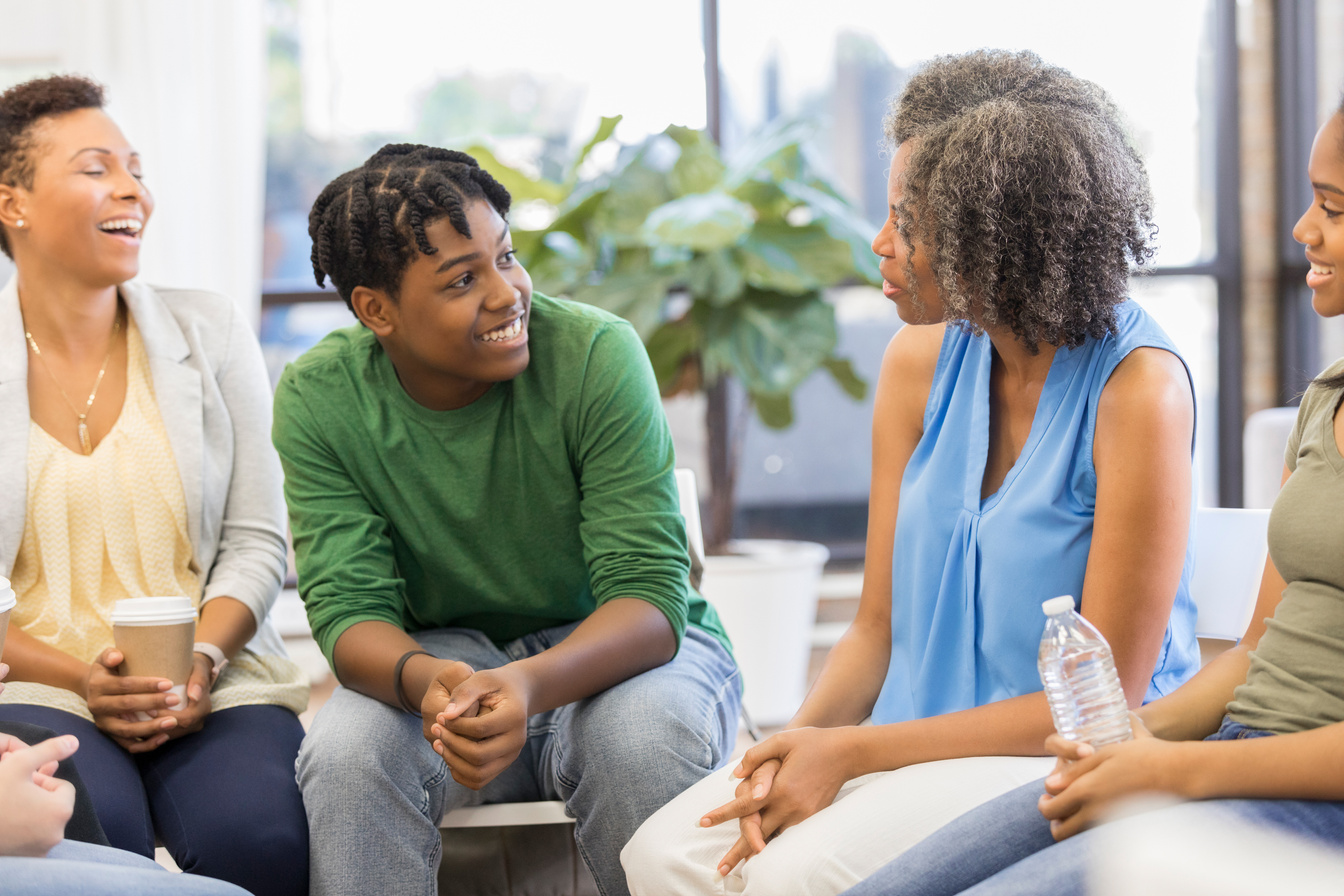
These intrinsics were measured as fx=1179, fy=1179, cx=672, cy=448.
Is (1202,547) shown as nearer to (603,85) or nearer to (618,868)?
(618,868)

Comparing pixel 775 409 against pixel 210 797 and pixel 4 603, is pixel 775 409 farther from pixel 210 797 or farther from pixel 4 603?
pixel 4 603

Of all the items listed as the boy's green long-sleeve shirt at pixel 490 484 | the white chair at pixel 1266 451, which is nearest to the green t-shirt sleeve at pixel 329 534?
the boy's green long-sleeve shirt at pixel 490 484

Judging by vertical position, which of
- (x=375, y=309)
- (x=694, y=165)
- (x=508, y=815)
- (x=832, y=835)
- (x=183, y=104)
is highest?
(x=183, y=104)

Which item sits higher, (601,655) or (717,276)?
(717,276)

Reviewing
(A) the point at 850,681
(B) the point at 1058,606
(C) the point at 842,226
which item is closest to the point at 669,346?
(C) the point at 842,226

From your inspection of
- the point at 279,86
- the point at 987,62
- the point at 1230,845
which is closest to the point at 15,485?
the point at 987,62

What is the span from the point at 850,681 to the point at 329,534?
0.76 meters

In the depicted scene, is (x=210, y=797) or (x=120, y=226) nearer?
(x=210, y=797)

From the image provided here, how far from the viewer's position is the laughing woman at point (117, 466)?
5.45 feet

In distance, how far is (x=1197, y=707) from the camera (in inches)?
48.5

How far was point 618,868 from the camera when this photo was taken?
1.49 metres

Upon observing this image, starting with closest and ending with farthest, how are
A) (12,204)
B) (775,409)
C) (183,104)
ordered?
(12,204) < (775,409) < (183,104)

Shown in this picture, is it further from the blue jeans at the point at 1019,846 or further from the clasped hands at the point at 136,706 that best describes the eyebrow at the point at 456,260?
the blue jeans at the point at 1019,846

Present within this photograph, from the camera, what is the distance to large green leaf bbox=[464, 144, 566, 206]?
10.3 feet
